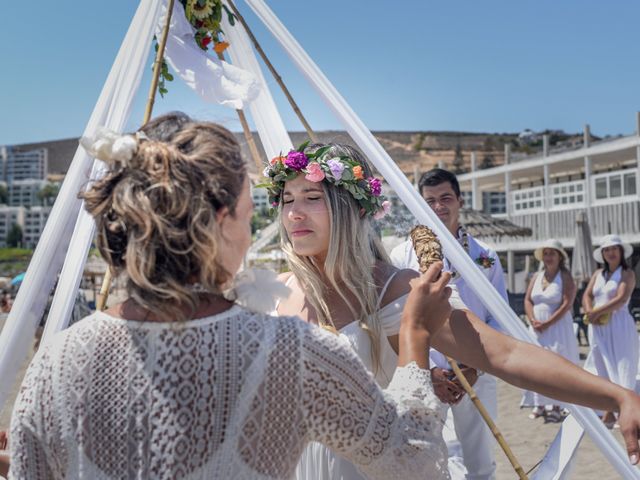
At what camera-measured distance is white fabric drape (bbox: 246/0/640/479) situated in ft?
10.0

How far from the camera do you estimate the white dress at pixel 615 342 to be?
340 inches

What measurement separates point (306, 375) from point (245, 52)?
3.26m

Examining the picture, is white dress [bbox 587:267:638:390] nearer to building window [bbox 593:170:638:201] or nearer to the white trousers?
the white trousers

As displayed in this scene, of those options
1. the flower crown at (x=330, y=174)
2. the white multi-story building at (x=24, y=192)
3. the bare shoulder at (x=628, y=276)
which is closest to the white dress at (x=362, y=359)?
the flower crown at (x=330, y=174)

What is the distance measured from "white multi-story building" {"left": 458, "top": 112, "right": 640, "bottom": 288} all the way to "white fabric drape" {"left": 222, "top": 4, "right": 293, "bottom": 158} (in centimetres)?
2673

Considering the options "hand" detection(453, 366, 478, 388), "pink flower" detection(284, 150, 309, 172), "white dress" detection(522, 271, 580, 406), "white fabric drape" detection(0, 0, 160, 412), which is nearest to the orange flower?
"white fabric drape" detection(0, 0, 160, 412)

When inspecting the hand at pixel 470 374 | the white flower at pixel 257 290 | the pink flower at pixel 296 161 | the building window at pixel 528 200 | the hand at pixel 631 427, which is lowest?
the hand at pixel 470 374

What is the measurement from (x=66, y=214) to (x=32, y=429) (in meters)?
2.17

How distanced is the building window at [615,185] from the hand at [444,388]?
29733 millimetres

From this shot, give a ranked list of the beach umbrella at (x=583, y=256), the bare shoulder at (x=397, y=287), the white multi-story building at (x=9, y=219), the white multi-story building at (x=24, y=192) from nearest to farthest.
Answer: the bare shoulder at (x=397, y=287) → the beach umbrella at (x=583, y=256) → the white multi-story building at (x=9, y=219) → the white multi-story building at (x=24, y=192)

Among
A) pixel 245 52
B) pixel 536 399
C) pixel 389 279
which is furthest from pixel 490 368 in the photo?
pixel 536 399

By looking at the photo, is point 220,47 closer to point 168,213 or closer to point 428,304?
point 428,304

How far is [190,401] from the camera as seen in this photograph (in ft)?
4.65

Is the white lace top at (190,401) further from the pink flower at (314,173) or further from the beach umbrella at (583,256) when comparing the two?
the beach umbrella at (583,256)
